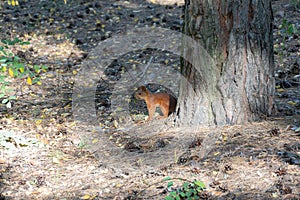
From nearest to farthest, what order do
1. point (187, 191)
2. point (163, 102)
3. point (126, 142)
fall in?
point (187, 191) < point (126, 142) < point (163, 102)

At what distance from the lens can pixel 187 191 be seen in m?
3.57

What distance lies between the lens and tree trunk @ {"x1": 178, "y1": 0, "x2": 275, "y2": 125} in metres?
4.24

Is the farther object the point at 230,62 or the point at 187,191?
the point at 230,62

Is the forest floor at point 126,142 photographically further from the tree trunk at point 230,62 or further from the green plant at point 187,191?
the tree trunk at point 230,62

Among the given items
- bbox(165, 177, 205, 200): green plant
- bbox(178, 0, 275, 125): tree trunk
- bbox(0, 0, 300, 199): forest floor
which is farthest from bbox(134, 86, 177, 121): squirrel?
bbox(165, 177, 205, 200): green plant

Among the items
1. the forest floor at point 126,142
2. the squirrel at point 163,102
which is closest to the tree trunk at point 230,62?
the forest floor at point 126,142

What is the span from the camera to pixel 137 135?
16.3 ft

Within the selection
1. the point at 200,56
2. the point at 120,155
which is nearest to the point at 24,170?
the point at 120,155

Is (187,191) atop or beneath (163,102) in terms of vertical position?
beneath

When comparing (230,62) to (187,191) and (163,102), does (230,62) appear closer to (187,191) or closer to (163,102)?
(163,102)

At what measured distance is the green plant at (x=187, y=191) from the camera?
138 inches

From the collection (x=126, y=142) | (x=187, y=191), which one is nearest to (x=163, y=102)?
(x=126, y=142)

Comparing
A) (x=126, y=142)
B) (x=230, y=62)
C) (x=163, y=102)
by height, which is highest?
(x=230, y=62)

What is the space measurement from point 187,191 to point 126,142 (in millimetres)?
1432
